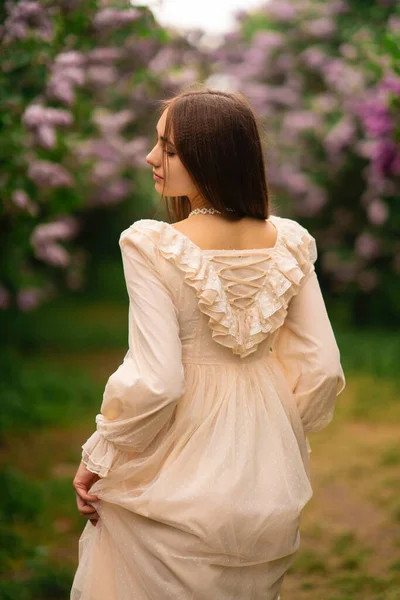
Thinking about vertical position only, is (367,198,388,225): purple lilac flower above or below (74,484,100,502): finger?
below

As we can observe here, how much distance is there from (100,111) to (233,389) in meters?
4.59

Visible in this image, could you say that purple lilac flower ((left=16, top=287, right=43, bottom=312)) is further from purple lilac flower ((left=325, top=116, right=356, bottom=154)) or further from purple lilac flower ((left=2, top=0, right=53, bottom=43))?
purple lilac flower ((left=2, top=0, right=53, bottom=43))

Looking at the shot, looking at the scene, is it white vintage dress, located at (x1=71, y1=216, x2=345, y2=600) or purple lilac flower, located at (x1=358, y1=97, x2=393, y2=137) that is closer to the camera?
white vintage dress, located at (x1=71, y1=216, x2=345, y2=600)

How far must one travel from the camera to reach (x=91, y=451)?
7.89 feet

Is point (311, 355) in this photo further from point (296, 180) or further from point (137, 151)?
point (296, 180)

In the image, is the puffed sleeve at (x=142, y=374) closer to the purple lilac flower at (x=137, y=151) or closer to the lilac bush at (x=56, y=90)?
the lilac bush at (x=56, y=90)

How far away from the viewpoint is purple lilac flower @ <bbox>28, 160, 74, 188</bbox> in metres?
5.29

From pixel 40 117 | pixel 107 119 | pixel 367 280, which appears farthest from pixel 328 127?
pixel 40 117

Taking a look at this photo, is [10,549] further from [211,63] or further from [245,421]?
[211,63]

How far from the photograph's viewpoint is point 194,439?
2391 mm

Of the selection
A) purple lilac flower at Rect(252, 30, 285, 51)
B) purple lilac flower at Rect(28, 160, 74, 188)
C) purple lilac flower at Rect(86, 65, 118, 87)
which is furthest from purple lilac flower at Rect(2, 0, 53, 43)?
purple lilac flower at Rect(252, 30, 285, 51)

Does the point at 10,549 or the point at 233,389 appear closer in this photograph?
the point at 233,389

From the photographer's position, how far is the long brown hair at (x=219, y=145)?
2373mm

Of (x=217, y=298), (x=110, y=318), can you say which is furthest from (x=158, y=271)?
(x=110, y=318)
